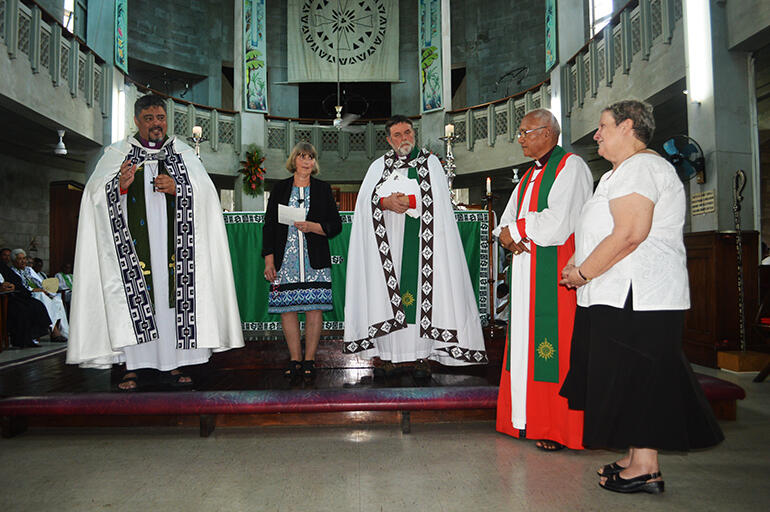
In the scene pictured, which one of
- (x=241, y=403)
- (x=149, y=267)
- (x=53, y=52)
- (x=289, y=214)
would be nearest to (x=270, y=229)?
(x=289, y=214)

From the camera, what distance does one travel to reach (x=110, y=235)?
3.33 metres

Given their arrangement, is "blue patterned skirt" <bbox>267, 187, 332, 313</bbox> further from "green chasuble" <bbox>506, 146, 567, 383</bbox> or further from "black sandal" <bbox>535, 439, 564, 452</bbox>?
"black sandal" <bbox>535, 439, 564, 452</bbox>

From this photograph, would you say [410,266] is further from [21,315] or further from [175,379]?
[21,315]

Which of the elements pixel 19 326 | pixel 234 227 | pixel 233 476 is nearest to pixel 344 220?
pixel 234 227

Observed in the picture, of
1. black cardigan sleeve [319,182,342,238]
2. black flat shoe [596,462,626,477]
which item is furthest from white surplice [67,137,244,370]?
black flat shoe [596,462,626,477]

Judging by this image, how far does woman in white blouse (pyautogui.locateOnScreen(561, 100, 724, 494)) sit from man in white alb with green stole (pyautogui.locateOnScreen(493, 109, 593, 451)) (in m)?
0.49

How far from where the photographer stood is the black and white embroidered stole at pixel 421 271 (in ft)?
11.1

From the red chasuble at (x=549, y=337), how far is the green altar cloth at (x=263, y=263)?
156 cm

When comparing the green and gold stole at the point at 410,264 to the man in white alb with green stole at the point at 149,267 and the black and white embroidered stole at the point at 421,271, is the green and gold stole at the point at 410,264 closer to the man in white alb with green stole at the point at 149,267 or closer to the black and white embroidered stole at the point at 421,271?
the black and white embroidered stole at the point at 421,271

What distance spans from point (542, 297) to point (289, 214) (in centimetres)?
161

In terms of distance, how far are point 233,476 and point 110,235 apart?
1743mm

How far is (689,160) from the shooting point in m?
5.71

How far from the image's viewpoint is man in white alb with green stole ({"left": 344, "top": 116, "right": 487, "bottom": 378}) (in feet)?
11.1

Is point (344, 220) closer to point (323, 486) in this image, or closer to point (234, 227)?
point (234, 227)
